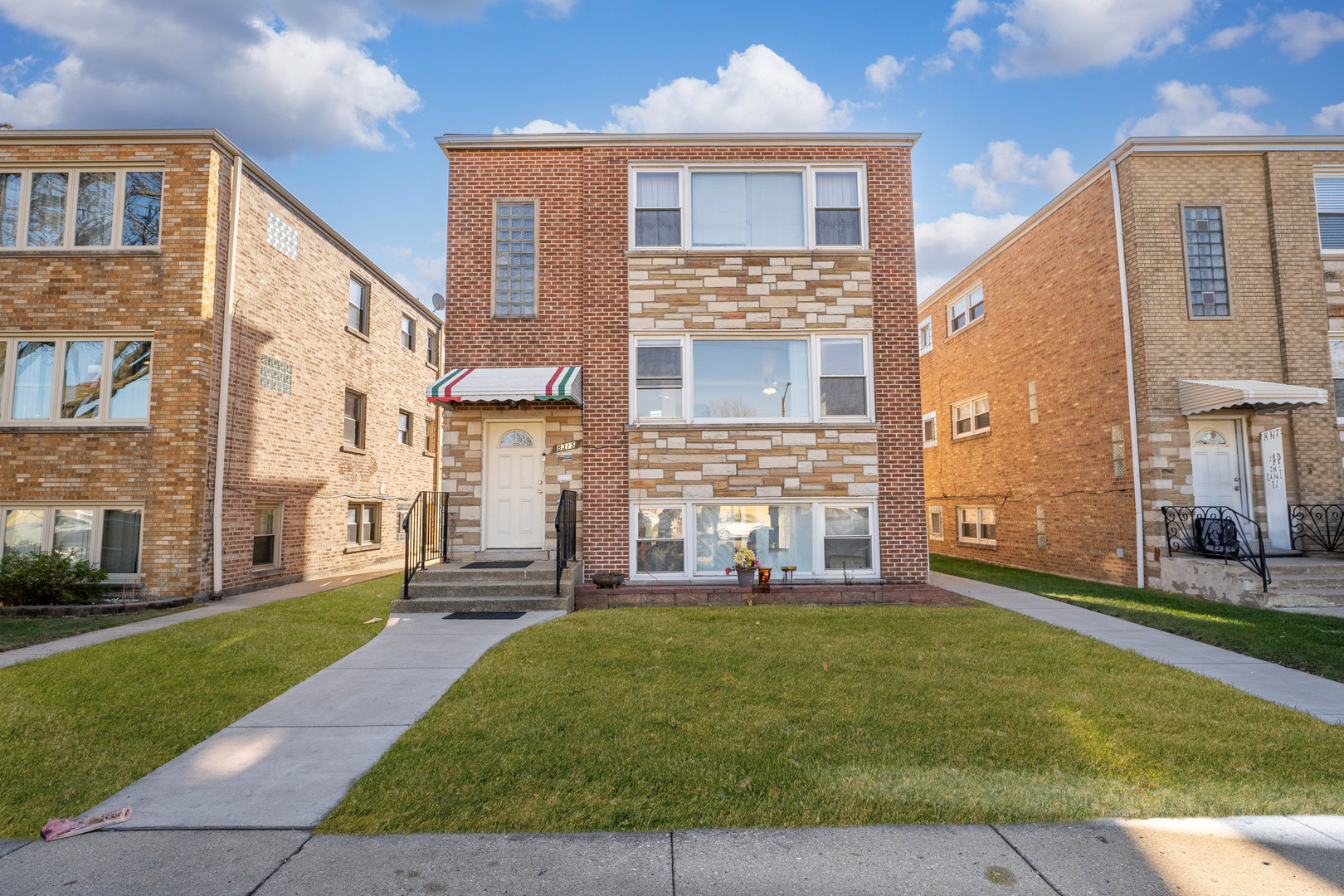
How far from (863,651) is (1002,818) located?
3.53 meters

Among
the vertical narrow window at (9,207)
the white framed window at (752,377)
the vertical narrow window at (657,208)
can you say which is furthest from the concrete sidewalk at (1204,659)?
the vertical narrow window at (9,207)

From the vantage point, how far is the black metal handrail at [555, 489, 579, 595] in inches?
374

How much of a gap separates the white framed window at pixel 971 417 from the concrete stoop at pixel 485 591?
42.6ft

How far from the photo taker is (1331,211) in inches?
501

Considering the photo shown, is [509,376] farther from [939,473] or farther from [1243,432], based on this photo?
[939,473]

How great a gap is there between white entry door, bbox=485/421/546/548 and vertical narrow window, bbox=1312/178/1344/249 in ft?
47.9

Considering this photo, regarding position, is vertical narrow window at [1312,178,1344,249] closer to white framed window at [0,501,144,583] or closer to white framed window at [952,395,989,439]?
white framed window at [952,395,989,439]

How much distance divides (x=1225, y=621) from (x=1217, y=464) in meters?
4.49

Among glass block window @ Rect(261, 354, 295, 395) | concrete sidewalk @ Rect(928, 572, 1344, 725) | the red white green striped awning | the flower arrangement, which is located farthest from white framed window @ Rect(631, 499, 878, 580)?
glass block window @ Rect(261, 354, 295, 395)

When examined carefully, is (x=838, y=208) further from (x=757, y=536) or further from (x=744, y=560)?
(x=744, y=560)

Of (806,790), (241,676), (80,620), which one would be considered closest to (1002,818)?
A: (806,790)

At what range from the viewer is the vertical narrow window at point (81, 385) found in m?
11.4

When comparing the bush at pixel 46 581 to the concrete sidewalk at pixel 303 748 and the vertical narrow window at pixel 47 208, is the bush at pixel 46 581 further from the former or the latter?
the concrete sidewalk at pixel 303 748

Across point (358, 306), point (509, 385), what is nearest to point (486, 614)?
point (509, 385)
